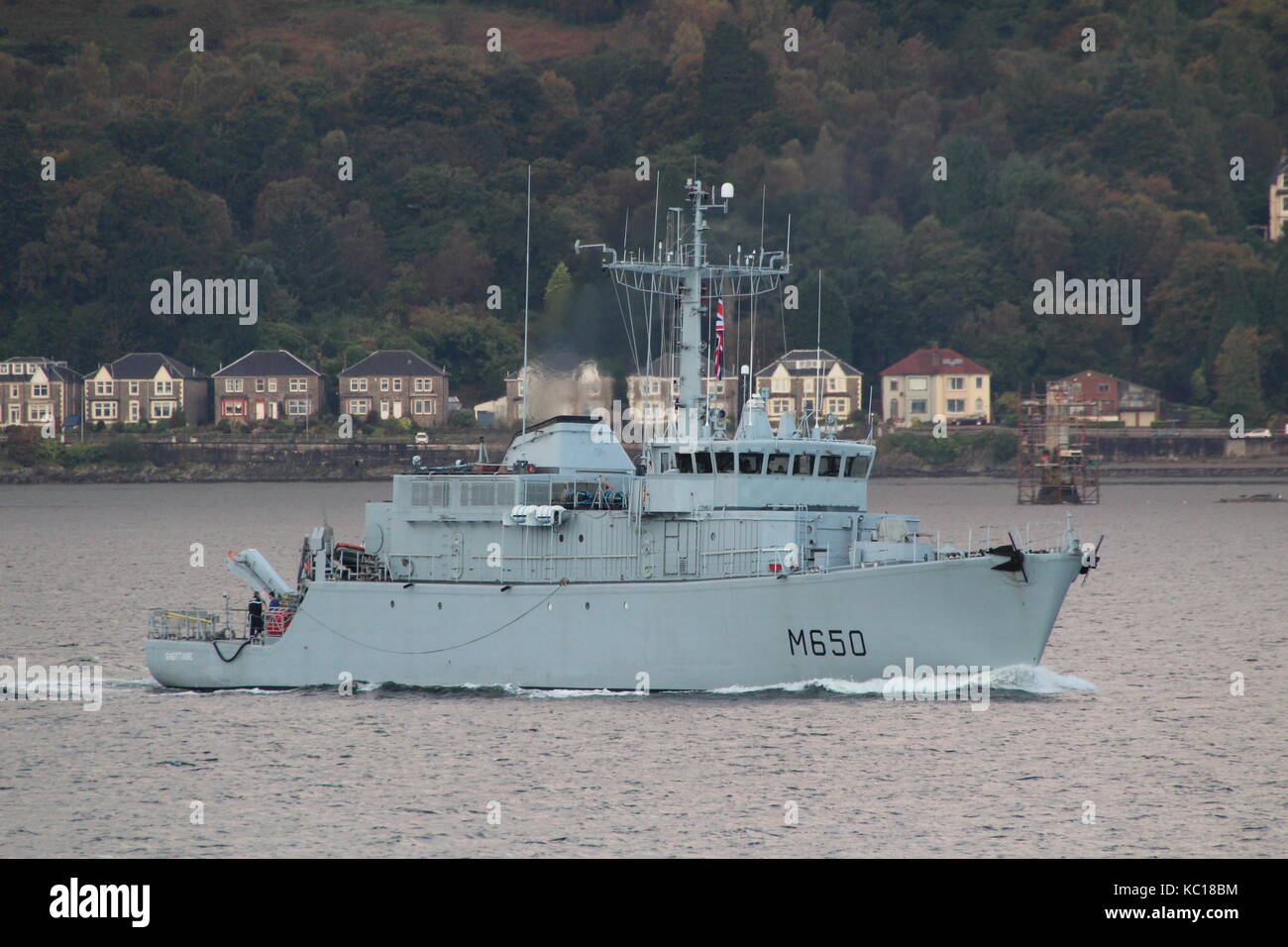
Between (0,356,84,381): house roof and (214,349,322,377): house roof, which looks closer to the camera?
(214,349,322,377): house roof

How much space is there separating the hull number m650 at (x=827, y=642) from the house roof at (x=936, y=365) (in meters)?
123

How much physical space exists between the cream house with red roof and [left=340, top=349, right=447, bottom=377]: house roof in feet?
130

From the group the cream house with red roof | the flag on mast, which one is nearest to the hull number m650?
the flag on mast

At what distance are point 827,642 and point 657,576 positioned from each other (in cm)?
395

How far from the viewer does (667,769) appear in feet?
106

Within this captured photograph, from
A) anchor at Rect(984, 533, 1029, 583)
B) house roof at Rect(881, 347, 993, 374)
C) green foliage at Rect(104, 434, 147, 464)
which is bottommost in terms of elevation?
anchor at Rect(984, 533, 1029, 583)

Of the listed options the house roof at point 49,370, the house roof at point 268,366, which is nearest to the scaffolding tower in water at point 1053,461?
the house roof at point 268,366

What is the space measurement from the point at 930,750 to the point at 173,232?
158 meters

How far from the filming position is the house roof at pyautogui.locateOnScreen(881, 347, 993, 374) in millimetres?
156375

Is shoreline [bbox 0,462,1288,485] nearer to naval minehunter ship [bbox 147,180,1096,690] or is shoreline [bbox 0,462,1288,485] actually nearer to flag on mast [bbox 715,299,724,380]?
naval minehunter ship [bbox 147,180,1096,690]

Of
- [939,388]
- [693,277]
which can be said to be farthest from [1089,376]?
[693,277]

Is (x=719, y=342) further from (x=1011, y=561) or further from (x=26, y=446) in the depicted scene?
(x=26, y=446)

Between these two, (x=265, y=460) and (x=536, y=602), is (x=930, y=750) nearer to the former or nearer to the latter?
(x=536, y=602)
